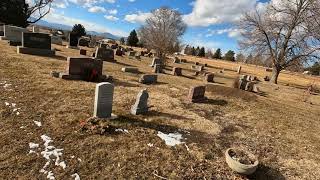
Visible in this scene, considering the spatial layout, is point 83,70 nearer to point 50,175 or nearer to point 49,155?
point 49,155

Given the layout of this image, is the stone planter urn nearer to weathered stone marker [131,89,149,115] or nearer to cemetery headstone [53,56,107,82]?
weathered stone marker [131,89,149,115]

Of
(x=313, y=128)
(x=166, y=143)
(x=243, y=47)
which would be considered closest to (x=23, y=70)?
(x=166, y=143)

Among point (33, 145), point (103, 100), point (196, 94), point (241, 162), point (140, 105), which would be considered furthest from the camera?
point (196, 94)

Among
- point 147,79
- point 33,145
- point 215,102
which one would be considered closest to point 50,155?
point 33,145

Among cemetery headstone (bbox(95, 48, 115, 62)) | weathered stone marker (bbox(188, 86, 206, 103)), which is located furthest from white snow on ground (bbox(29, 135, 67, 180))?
cemetery headstone (bbox(95, 48, 115, 62))

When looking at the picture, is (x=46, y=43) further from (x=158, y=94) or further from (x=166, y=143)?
(x=166, y=143)

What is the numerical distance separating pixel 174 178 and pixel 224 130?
4058 mm

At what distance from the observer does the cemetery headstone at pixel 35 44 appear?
1805cm

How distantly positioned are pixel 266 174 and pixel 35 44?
17.2 meters

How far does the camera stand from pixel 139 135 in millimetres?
7750

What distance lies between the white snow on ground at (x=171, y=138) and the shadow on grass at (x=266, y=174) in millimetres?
2206

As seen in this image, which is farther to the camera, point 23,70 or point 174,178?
point 23,70

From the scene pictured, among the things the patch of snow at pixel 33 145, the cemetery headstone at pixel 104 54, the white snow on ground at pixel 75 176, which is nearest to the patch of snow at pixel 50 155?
the patch of snow at pixel 33 145

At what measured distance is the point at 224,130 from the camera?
9.58m
